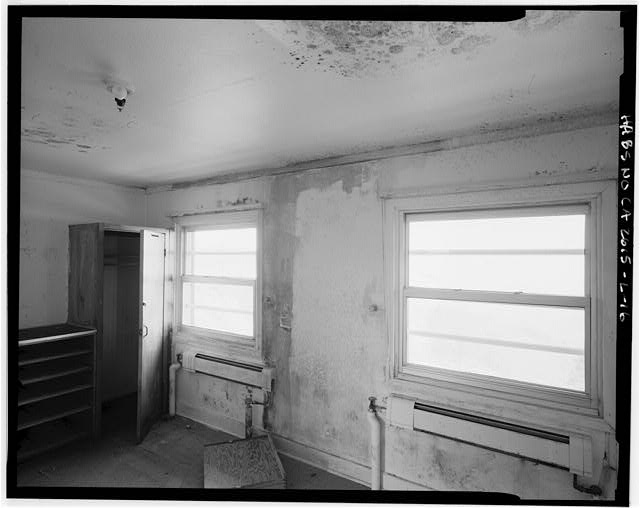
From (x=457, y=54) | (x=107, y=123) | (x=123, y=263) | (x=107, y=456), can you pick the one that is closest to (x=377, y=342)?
(x=457, y=54)

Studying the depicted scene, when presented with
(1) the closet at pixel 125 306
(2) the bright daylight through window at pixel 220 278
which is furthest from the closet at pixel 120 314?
(2) the bright daylight through window at pixel 220 278

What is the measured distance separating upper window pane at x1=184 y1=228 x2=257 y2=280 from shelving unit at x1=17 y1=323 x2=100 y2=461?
1.02 m

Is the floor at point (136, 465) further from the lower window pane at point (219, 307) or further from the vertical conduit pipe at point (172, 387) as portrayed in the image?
the lower window pane at point (219, 307)

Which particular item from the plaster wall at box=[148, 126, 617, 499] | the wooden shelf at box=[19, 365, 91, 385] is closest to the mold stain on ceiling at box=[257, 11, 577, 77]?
the plaster wall at box=[148, 126, 617, 499]

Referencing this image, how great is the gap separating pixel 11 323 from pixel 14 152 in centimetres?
66

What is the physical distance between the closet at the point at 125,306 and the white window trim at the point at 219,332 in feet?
0.42

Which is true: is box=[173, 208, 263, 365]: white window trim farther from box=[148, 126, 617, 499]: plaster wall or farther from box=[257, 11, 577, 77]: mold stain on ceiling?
box=[257, 11, 577, 77]: mold stain on ceiling

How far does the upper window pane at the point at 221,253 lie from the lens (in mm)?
3027

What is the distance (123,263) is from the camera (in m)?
3.65

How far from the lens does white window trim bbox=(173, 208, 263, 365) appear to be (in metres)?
2.90

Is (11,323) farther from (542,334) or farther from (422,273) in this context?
(542,334)

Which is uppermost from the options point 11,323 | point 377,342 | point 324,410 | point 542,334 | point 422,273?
point 422,273

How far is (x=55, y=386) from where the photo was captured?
8.93ft

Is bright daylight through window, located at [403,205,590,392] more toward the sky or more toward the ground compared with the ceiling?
more toward the ground
